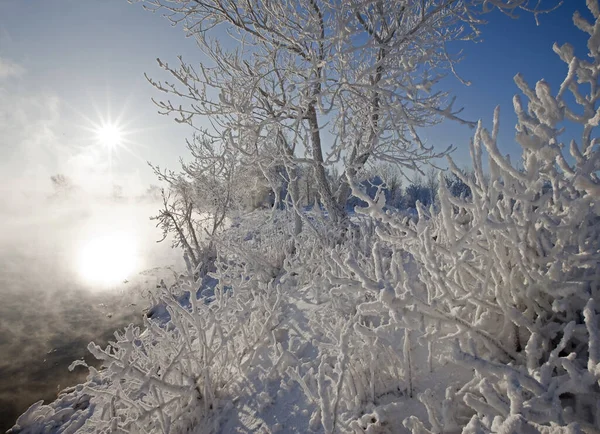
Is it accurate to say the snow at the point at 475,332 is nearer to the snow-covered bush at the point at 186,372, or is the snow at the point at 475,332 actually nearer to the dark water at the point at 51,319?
the snow-covered bush at the point at 186,372

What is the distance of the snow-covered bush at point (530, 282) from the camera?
76 centimetres

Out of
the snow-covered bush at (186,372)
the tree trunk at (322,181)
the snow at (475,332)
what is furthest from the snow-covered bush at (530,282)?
the tree trunk at (322,181)

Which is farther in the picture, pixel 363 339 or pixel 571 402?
pixel 363 339

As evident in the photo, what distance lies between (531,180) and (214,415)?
192 centimetres

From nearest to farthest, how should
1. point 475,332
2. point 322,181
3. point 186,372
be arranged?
point 475,332, point 186,372, point 322,181

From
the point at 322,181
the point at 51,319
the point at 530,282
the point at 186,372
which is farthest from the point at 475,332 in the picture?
the point at 51,319

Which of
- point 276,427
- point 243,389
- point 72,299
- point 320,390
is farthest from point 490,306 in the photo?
point 72,299

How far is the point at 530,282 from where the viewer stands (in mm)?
1070

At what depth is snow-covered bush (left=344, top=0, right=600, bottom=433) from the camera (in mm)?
761

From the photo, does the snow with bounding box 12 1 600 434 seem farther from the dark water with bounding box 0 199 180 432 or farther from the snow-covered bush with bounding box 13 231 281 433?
the dark water with bounding box 0 199 180 432

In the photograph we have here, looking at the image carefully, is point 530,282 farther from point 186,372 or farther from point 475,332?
point 186,372

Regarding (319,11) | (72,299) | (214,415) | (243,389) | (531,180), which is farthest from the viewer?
(72,299)

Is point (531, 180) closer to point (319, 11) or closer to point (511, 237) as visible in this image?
point (511, 237)

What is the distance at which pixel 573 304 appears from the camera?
42.9 inches
